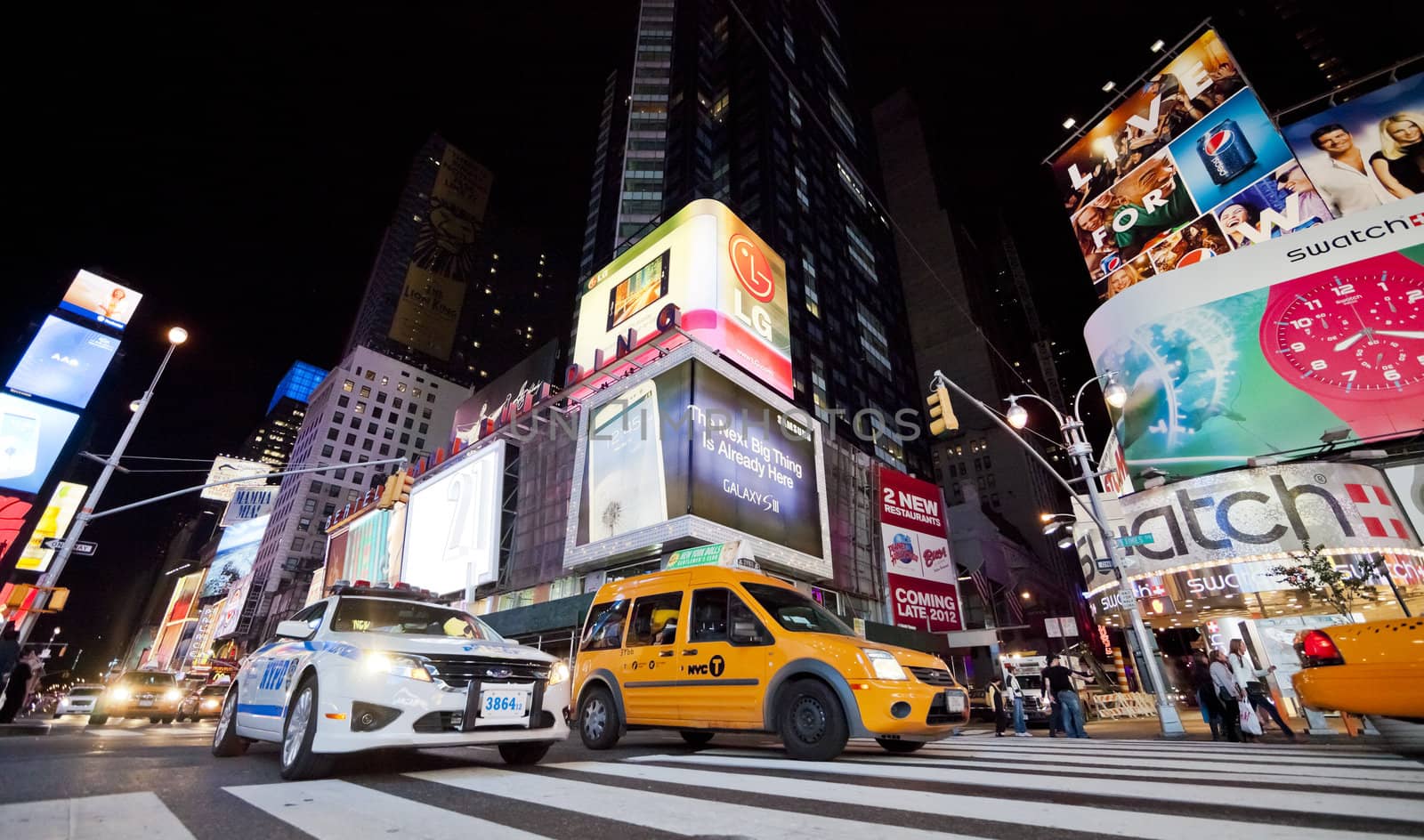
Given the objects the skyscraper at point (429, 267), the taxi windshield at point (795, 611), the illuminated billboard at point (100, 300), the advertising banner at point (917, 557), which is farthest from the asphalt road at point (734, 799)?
the skyscraper at point (429, 267)

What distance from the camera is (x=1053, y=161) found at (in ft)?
101

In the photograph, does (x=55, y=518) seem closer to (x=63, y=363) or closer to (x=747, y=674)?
(x=63, y=363)

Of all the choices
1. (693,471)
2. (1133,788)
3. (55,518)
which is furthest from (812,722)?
(55,518)

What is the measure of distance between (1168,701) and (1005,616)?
4666cm

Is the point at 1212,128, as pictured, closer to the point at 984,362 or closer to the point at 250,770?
the point at 250,770

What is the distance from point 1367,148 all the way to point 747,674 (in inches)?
1291

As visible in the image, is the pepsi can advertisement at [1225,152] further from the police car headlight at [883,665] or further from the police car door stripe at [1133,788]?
the police car door stripe at [1133,788]

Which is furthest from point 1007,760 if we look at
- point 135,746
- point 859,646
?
point 135,746

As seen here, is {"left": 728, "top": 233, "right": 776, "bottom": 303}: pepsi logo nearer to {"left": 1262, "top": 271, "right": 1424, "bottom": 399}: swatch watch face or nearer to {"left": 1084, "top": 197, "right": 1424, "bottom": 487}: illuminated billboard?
{"left": 1084, "top": 197, "right": 1424, "bottom": 487}: illuminated billboard

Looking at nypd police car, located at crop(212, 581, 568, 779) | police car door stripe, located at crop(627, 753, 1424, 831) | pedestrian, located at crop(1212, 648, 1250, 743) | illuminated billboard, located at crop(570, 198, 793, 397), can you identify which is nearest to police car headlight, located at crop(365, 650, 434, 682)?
nypd police car, located at crop(212, 581, 568, 779)

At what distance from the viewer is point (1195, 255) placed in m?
23.3

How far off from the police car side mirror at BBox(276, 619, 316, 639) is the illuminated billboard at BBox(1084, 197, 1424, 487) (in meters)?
25.4

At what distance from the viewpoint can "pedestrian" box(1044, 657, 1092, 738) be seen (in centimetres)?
1133

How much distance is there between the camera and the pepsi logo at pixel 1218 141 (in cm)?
2400
